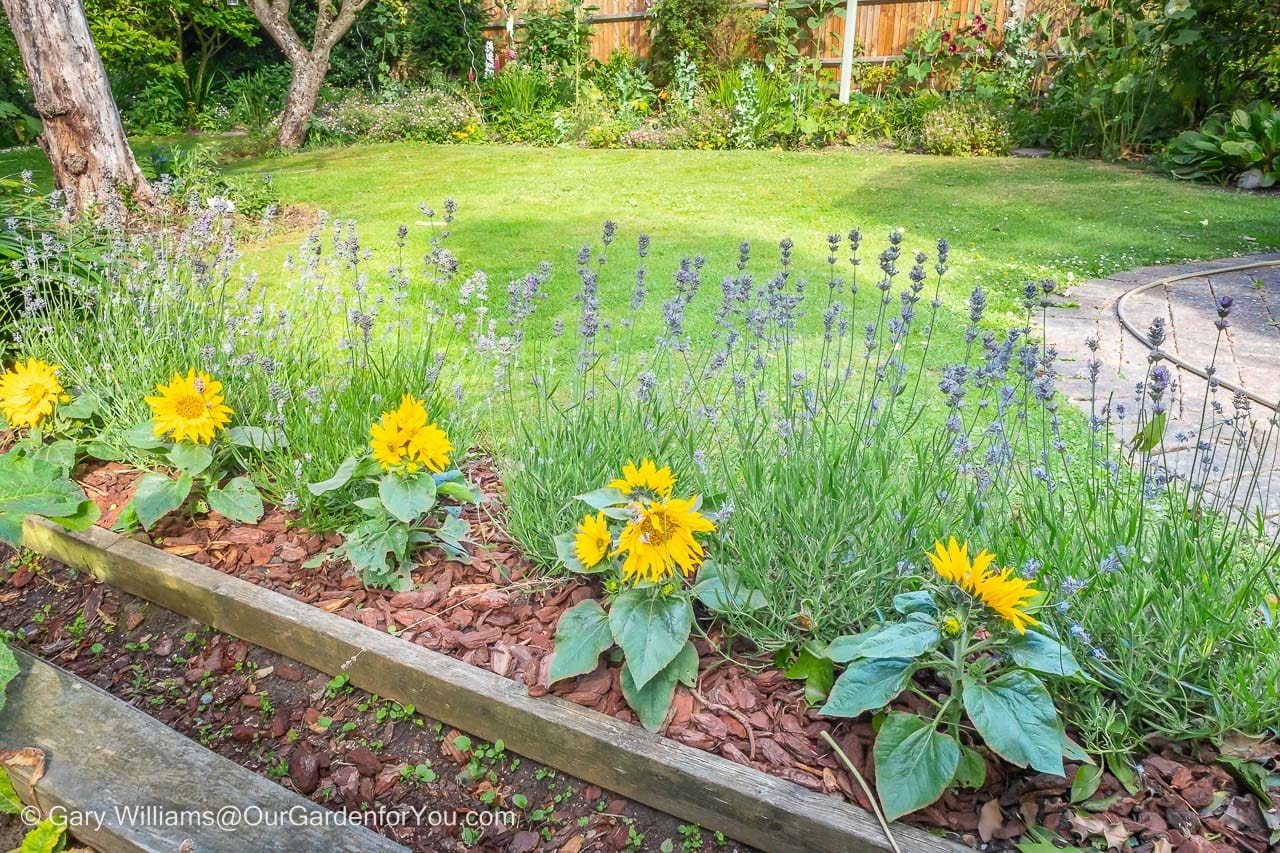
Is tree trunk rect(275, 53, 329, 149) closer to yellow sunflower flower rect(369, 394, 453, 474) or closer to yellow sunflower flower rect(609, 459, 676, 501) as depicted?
yellow sunflower flower rect(369, 394, 453, 474)

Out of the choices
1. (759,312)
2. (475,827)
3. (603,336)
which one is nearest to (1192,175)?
(603,336)

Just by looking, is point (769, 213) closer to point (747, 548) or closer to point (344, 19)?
point (747, 548)

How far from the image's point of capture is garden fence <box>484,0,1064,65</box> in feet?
37.2

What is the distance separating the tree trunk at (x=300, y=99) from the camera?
36.0ft

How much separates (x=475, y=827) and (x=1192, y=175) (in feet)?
30.0

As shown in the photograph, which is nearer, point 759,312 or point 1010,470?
point 1010,470

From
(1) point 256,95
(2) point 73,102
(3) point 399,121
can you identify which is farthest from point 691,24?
(2) point 73,102

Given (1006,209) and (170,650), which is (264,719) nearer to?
(170,650)

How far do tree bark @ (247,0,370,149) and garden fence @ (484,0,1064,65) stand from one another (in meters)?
4.19

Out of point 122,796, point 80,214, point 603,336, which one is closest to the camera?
point 122,796

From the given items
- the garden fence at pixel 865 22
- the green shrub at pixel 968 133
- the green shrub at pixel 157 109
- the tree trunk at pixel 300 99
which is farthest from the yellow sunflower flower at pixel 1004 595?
the green shrub at pixel 157 109

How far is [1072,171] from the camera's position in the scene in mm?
8836

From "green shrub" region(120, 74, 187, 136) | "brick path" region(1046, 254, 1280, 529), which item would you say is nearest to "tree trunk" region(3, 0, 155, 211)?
"brick path" region(1046, 254, 1280, 529)

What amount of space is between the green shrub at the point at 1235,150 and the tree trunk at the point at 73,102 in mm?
9068
